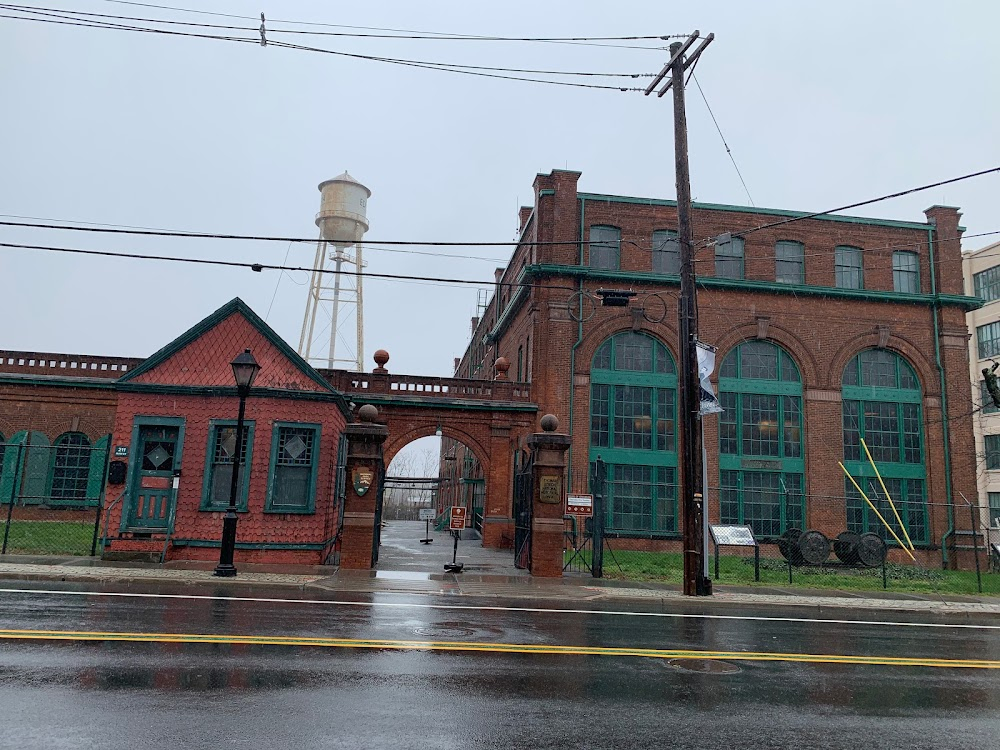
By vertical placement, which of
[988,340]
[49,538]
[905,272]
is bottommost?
[49,538]

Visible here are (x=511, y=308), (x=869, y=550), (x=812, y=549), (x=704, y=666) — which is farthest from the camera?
(x=511, y=308)

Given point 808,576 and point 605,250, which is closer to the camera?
point 808,576

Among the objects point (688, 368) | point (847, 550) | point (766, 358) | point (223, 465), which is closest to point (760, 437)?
point (766, 358)

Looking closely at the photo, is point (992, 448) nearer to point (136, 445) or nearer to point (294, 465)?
point (294, 465)

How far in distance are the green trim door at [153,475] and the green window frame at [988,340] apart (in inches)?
2165

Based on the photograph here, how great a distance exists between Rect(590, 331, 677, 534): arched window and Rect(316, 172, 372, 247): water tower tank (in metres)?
23.2

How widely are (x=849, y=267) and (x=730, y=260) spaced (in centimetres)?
508

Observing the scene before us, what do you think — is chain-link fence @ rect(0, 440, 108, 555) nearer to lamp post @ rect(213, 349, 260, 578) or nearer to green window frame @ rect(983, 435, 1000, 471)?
lamp post @ rect(213, 349, 260, 578)

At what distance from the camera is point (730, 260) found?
29.7 m

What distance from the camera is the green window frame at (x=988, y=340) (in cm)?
5192

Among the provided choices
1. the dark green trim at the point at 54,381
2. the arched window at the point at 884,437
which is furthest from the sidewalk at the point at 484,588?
the dark green trim at the point at 54,381

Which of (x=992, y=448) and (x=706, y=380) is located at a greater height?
(x=992, y=448)

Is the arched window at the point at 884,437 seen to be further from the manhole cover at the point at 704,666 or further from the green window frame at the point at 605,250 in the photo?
the manhole cover at the point at 704,666

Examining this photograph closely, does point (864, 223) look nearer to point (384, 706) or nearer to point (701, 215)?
point (701, 215)
